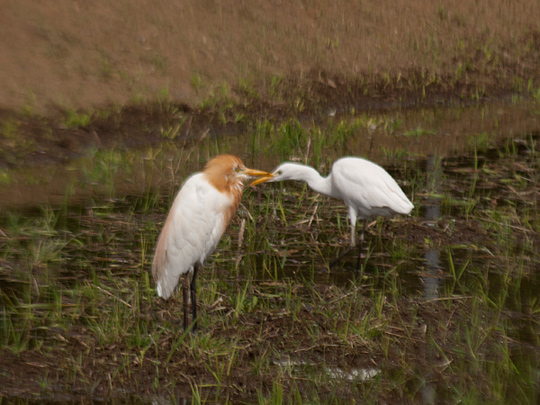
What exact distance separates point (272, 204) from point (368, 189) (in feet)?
3.87

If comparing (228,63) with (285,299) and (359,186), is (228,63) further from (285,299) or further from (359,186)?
(285,299)

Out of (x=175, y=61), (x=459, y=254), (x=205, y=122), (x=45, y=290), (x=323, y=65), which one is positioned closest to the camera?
(x=45, y=290)

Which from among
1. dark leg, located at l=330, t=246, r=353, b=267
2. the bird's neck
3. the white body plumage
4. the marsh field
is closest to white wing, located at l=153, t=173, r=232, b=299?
the marsh field

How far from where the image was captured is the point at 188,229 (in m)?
5.00

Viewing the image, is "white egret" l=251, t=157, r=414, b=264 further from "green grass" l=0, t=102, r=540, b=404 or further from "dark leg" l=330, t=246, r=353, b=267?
"green grass" l=0, t=102, r=540, b=404

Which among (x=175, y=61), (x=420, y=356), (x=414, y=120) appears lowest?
(x=414, y=120)

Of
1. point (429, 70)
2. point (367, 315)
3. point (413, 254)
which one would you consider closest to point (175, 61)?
point (429, 70)

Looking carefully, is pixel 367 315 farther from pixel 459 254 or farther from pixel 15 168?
pixel 15 168

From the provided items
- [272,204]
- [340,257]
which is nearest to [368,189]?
[340,257]

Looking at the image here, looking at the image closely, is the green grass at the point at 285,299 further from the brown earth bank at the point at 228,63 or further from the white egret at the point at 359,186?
the brown earth bank at the point at 228,63

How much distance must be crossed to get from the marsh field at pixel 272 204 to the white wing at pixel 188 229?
0.94 ft

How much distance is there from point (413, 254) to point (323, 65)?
6168 millimetres

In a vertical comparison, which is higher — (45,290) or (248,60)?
(45,290)

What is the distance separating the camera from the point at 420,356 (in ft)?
16.0
